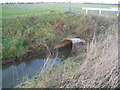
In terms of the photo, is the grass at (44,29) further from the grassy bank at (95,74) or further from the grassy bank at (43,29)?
the grassy bank at (95,74)

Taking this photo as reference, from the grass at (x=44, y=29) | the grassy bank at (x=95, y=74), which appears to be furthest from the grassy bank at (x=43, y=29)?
the grassy bank at (x=95, y=74)

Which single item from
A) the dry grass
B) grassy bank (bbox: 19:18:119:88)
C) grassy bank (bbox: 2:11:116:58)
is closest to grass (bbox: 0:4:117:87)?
grassy bank (bbox: 2:11:116:58)

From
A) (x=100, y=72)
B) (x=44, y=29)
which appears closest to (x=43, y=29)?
(x=44, y=29)

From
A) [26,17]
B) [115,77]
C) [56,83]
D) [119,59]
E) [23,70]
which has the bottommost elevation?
[23,70]

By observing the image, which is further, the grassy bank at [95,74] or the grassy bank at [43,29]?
the grassy bank at [43,29]

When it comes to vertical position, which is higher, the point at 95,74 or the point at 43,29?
the point at 43,29

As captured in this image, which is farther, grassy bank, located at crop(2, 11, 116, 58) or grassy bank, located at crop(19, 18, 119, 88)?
grassy bank, located at crop(2, 11, 116, 58)

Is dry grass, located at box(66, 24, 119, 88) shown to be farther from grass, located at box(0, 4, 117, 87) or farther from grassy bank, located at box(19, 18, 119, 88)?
grass, located at box(0, 4, 117, 87)

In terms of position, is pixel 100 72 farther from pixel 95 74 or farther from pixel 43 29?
pixel 43 29

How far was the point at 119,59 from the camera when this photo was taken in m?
5.24

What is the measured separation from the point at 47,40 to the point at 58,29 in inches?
75.7

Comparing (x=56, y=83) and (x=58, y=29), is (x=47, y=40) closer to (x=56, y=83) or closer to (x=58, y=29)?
(x=58, y=29)

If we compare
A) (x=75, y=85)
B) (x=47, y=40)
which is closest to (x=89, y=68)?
(x=75, y=85)

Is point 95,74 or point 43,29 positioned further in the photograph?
point 43,29
